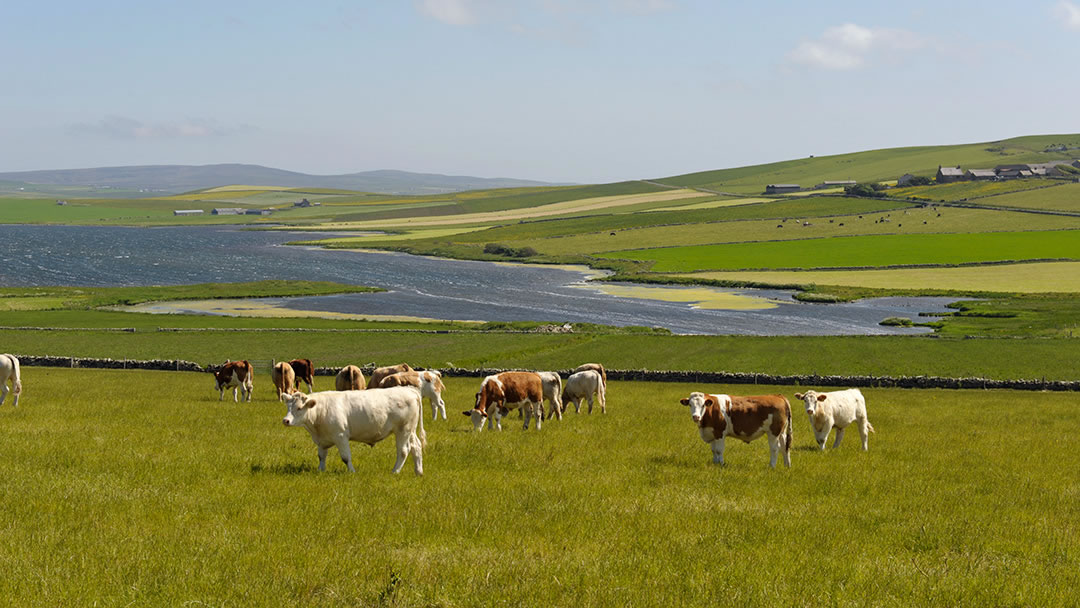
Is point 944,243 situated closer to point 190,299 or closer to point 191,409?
point 190,299

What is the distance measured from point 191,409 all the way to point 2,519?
14.9 meters

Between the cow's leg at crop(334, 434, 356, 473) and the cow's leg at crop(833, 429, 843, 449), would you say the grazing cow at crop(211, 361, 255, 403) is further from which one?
the cow's leg at crop(833, 429, 843, 449)

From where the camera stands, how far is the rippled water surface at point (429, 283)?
80.1 metres

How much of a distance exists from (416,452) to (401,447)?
31 cm

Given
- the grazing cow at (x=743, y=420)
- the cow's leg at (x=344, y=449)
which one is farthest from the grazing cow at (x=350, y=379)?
the grazing cow at (x=743, y=420)

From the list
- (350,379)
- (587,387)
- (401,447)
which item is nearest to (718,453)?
(401,447)

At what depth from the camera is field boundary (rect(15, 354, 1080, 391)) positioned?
134 feet

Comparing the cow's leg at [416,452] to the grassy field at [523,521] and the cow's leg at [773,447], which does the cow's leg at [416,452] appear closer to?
the grassy field at [523,521]

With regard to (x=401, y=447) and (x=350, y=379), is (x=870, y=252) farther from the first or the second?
(x=401, y=447)

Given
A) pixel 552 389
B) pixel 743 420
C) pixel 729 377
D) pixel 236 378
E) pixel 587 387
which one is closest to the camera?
pixel 743 420

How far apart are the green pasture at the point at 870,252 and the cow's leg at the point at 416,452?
10792cm

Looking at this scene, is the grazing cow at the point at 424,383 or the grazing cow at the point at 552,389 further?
the grazing cow at the point at 552,389

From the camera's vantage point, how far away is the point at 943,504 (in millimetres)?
15422

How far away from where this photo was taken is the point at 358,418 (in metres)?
16.8
